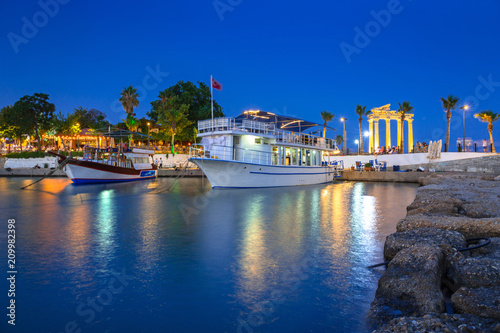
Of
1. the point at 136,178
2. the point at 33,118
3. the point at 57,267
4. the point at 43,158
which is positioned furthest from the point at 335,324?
the point at 33,118

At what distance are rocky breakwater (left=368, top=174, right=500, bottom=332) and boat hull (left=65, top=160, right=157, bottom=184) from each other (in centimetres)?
3416

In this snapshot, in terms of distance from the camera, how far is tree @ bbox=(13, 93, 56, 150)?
2354 inches

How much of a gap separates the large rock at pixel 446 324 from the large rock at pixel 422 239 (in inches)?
104

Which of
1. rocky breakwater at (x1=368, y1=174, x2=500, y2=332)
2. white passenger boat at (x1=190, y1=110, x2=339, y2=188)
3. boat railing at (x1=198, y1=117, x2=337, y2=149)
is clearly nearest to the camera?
rocky breakwater at (x1=368, y1=174, x2=500, y2=332)

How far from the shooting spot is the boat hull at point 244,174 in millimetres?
24844

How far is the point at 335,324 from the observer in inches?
181

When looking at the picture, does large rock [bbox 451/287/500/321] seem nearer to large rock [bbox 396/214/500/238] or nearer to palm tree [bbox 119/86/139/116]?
large rock [bbox 396/214/500/238]

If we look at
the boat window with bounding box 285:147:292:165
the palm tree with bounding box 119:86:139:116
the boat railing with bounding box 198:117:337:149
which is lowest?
the boat window with bounding box 285:147:292:165

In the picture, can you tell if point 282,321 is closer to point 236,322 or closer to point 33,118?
point 236,322

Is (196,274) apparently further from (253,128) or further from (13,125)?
(13,125)

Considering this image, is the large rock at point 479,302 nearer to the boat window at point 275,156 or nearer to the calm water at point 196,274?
the calm water at point 196,274

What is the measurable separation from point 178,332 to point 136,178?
131ft
